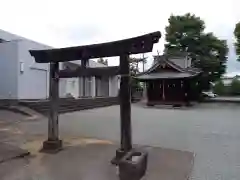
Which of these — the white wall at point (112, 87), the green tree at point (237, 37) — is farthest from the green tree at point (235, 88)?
the white wall at point (112, 87)

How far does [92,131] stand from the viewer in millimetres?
10211

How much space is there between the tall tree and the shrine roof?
27.4 meters

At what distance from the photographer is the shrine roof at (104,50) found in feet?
20.0

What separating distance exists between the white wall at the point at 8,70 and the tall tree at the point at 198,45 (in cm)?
2208

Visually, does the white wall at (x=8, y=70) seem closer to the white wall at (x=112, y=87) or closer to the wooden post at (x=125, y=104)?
the wooden post at (x=125, y=104)

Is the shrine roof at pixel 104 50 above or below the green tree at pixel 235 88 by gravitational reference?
above

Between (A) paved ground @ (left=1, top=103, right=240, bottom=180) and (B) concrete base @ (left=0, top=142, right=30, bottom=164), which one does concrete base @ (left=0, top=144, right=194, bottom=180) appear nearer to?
(B) concrete base @ (left=0, top=142, right=30, bottom=164)

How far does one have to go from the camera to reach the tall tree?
108ft

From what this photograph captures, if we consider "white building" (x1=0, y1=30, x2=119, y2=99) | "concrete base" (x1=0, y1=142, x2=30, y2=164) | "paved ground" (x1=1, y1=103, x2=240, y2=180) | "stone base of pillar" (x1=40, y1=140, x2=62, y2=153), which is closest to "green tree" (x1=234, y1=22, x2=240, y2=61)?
"white building" (x1=0, y1=30, x2=119, y2=99)

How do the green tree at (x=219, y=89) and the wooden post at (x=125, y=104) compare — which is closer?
the wooden post at (x=125, y=104)

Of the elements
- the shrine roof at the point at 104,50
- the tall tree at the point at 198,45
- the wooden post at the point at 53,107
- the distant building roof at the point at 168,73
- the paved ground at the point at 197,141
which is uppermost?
the tall tree at the point at 198,45

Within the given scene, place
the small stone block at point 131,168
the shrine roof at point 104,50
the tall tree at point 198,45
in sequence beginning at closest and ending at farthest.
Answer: the small stone block at point 131,168 < the shrine roof at point 104,50 < the tall tree at point 198,45

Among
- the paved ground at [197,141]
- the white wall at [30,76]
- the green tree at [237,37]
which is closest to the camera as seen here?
the paved ground at [197,141]

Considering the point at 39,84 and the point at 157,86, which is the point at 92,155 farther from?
the point at 157,86
